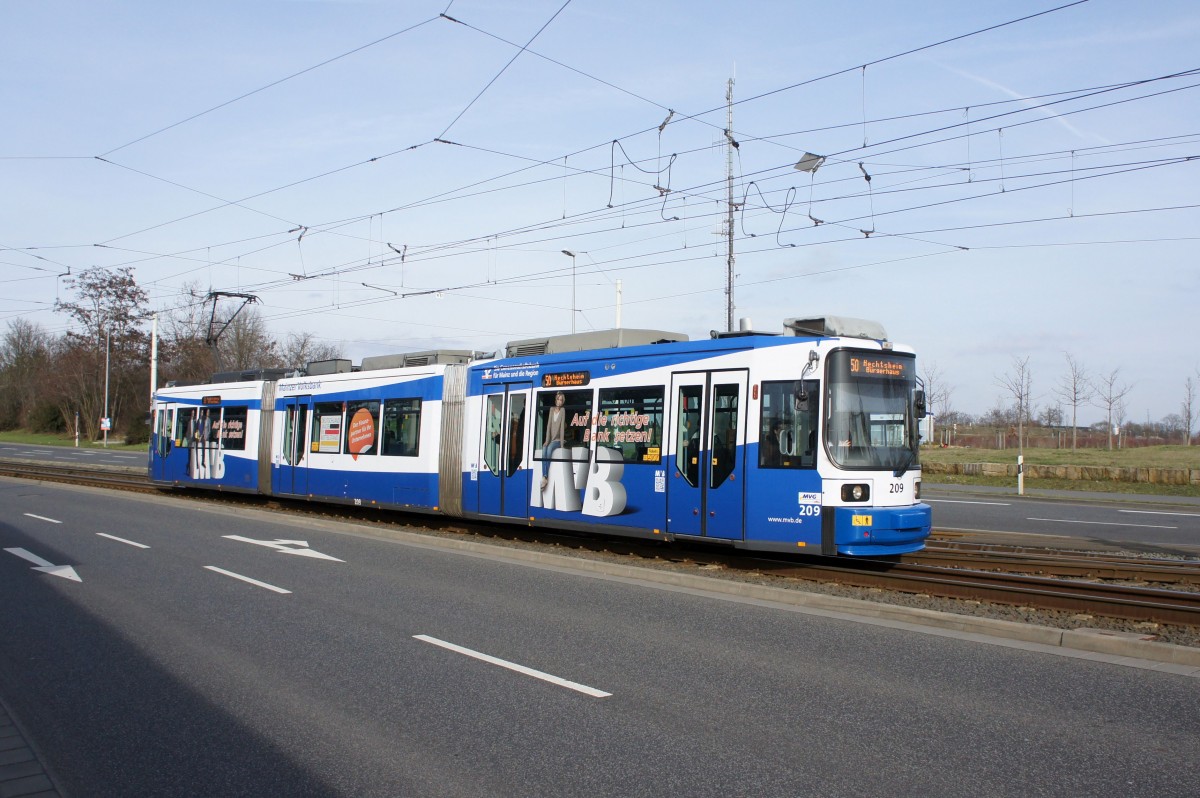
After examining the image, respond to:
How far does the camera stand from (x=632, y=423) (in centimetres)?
1498

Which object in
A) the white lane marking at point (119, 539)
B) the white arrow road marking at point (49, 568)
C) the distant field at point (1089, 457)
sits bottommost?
the white arrow road marking at point (49, 568)

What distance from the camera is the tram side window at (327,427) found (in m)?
21.8

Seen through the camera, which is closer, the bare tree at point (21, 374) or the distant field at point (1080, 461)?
the distant field at point (1080, 461)

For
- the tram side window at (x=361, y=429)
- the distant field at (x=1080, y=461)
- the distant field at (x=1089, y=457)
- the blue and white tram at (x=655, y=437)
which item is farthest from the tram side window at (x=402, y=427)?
the distant field at (x=1089, y=457)

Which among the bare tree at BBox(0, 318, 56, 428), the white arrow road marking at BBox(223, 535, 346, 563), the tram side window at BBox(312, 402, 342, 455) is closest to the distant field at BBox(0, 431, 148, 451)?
the bare tree at BBox(0, 318, 56, 428)

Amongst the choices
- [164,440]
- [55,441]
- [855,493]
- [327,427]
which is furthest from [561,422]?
[55,441]

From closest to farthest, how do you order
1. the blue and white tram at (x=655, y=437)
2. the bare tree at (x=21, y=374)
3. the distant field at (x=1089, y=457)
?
the blue and white tram at (x=655, y=437) → the distant field at (x=1089, y=457) → the bare tree at (x=21, y=374)

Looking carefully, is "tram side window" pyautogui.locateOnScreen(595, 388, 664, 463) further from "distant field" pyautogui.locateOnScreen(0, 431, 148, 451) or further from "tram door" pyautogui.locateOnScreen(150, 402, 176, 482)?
"distant field" pyautogui.locateOnScreen(0, 431, 148, 451)

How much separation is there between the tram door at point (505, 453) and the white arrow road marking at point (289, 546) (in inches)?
134

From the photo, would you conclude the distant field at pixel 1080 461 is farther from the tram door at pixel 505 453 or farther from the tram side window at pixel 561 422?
the tram side window at pixel 561 422

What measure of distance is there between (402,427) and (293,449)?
4973 millimetres

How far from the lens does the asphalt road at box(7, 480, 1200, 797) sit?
532cm

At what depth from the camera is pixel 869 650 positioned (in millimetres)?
8367

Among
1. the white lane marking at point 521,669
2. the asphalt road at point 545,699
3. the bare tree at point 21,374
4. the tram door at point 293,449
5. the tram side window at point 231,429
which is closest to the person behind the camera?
the asphalt road at point 545,699
